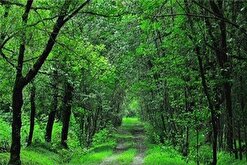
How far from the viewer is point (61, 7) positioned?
54.3 feet

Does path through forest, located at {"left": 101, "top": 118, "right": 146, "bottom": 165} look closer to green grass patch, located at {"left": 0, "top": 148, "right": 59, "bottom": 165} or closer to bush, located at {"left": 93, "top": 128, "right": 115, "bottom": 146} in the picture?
bush, located at {"left": 93, "top": 128, "right": 115, "bottom": 146}

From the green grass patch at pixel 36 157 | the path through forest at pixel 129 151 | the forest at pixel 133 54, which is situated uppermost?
the forest at pixel 133 54

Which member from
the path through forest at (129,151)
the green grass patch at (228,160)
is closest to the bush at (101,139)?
the path through forest at (129,151)

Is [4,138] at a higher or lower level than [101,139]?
higher

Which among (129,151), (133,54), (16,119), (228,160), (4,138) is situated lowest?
(129,151)

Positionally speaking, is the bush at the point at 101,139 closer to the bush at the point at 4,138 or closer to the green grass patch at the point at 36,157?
the bush at the point at 4,138

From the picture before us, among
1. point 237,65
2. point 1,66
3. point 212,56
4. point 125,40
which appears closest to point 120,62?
point 125,40

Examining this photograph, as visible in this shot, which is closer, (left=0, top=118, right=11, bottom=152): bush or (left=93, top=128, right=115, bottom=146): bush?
(left=0, top=118, right=11, bottom=152): bush

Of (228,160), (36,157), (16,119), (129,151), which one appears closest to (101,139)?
(129,151)

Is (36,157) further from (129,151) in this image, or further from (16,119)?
(129,151)

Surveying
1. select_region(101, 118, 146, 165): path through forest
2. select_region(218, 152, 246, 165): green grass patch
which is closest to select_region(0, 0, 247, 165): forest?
select_region(218, 152, 246, 165): green grass patch

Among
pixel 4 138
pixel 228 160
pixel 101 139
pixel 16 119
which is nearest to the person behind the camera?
pixel 16 119

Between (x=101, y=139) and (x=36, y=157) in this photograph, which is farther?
(x=101, y=139)

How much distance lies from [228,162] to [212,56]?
6.09m
